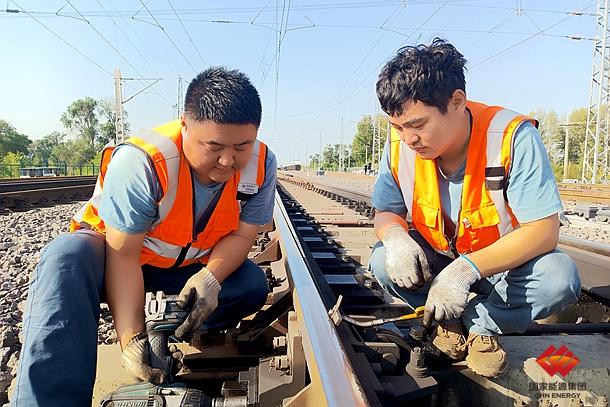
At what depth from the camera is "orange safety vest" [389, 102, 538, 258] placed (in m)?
1.95

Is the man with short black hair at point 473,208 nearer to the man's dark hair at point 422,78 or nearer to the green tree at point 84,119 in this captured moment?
the man's dark hair at point 422,78

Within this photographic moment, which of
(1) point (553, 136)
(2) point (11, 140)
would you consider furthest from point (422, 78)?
(2) point (11, 140)

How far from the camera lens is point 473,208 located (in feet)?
6.68

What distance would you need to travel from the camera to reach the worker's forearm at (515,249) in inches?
72.6

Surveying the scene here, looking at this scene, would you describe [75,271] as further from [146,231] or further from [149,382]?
[149,382]

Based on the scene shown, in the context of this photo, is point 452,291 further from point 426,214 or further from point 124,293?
point 124,293

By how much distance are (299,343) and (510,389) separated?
0.85 metres

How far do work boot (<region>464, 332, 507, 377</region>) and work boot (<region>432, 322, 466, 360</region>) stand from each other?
0.07 metres

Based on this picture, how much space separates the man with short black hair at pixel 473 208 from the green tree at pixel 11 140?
255 ft

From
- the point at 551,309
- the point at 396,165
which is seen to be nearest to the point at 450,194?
the point at 396,165

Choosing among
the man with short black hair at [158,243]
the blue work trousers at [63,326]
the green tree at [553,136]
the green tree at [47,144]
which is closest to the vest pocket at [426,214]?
the man with short black hair at [158,243]

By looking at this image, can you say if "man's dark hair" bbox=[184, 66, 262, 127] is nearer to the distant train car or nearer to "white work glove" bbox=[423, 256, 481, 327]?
"white work glove" bbox=[423, 256, 481, 327]

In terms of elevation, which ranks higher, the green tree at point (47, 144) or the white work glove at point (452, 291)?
the green tree at point (47, 144)

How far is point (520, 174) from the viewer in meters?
1.90
